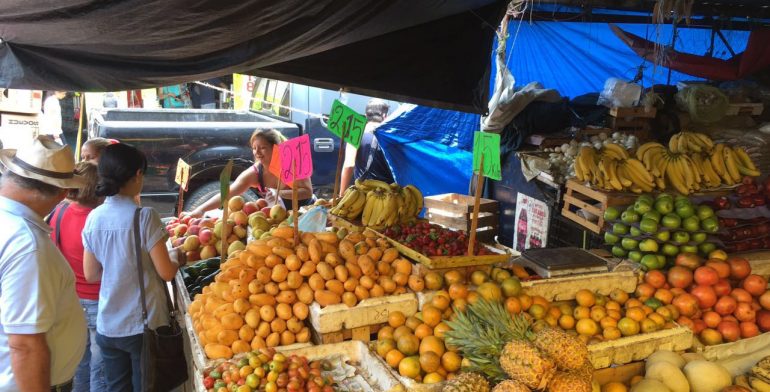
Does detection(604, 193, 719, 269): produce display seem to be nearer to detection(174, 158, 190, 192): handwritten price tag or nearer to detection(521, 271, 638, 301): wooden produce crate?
detection(521, 271, 638, 301): wooden produce crate

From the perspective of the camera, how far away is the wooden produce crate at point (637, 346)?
296 centimetres

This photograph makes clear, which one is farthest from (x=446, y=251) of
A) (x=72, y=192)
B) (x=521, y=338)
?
(x=72, y=192)

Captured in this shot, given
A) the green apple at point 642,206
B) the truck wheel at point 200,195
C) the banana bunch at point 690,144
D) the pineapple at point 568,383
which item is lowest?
the truck wheel at point 200,195

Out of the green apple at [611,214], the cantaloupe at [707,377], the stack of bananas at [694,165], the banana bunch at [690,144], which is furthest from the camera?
the banana bunch at [690,144]

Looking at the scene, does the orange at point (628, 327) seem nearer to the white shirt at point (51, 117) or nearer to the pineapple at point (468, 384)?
the pineapple at point (468, 384)

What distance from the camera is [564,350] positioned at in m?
2.18

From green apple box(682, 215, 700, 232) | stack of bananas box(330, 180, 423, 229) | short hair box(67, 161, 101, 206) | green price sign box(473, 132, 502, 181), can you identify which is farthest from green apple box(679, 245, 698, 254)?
short hair box(67, 161, 101, 206)

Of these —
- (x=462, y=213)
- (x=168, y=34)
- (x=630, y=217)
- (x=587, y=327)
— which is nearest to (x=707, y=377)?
(x=587, y=327)

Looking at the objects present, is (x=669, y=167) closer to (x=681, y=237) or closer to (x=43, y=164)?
(x=681, y=237)

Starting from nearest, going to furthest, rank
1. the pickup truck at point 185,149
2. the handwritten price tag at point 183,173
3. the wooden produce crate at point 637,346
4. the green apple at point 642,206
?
the wooden produce crate at point 637,346 → the green apple at point 642,206 → the handwritten price tag at point 183,173 → the pickup truck at point 185,149

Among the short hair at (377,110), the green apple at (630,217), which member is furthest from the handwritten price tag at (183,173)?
the short hair at (377,110)

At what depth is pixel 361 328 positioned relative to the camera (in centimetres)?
311

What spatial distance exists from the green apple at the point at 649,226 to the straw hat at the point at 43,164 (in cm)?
368

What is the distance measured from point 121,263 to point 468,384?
2.40 meters
